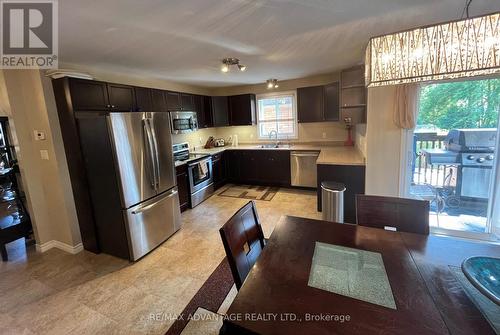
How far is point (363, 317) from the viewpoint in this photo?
886mm

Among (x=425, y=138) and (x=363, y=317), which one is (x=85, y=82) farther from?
(x=425, y=138)

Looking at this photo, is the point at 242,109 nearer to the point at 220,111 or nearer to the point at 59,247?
the point at 220,111

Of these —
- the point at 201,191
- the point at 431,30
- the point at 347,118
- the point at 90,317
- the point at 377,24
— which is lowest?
the point at 90,317

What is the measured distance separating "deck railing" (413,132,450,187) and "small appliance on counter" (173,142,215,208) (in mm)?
3327

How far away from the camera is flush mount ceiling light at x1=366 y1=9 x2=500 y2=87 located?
1.00 meters

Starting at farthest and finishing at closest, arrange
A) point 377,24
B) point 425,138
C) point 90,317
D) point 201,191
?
point 201,191 → point 425,138 → point 377,24 → point 90,317

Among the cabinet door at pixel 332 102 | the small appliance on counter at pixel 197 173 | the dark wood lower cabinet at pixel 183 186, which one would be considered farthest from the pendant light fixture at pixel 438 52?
the small appliance on counter at pixel 197 173

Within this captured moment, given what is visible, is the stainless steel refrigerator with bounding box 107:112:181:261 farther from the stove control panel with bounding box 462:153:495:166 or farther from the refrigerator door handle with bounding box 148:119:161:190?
the stove control panel with bounding box 462:153:495:166

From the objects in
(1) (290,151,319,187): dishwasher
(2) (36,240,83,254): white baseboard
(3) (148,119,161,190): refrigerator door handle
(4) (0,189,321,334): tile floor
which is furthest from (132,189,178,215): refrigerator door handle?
(1) (290,151,319,187): dishwasher

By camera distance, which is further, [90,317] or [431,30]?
[90,317]

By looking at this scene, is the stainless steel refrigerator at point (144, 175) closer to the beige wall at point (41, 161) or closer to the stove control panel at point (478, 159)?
the beige wall at point (41, 161)

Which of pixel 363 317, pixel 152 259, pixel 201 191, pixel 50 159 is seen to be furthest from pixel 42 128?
pixel 363 317

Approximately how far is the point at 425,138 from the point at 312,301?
2824mm

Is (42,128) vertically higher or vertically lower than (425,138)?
higher
